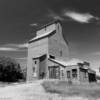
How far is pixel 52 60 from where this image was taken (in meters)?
32.5

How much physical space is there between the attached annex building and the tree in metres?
9.17

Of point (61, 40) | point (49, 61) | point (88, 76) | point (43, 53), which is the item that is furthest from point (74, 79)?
point (61, 40)

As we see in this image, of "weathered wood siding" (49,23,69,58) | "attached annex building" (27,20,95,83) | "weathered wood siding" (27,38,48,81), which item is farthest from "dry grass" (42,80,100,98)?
"weathered wood siding" (49,23,69,58)

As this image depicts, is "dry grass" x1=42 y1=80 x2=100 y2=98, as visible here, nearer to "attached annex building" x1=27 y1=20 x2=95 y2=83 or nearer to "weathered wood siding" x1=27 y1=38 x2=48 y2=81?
"attached annex building" x1=27 y1=20 x2=95 y2=83

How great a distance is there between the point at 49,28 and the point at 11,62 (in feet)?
57.6

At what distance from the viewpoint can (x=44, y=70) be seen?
33.7 meters

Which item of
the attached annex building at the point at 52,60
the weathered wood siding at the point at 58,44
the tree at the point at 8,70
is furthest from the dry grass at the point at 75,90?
the tree at the point at 8,70

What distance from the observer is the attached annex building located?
29.8 m

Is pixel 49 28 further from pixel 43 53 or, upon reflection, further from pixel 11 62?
pixel 11 62

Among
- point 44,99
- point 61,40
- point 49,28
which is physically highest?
point 49,28

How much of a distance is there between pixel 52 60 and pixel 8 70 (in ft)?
61.0

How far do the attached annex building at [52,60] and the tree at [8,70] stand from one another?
9168 mm

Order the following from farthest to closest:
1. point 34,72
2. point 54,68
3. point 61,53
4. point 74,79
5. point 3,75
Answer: point 3,75
point 61,53
point 34,72
point 54,68
point 74,79

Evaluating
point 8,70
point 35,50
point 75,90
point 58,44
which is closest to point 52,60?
point 58,44
